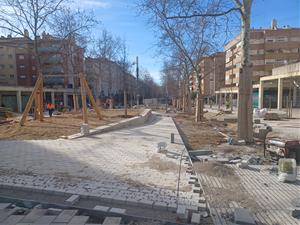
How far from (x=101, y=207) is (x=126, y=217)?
1.47 ft

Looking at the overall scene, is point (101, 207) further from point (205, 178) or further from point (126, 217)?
point (205, 178)

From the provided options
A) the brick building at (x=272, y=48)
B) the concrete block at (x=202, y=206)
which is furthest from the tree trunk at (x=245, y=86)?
the brick building at (x=272, y=48)

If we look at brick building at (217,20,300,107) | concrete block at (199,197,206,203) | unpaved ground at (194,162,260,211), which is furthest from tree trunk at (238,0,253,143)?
brick building at (217,20,300,107)

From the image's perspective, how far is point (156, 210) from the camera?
3.90 meters

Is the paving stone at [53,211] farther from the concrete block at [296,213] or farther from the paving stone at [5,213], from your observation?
the concrete block at [296,213]

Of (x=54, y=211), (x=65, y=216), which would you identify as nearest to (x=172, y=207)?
(x=65, y=216)

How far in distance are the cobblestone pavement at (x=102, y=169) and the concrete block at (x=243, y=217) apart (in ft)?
2.28

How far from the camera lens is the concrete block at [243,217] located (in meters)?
3.47

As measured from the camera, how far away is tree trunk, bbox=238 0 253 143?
9625 mm

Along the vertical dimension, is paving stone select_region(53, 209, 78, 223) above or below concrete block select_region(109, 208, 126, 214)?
below

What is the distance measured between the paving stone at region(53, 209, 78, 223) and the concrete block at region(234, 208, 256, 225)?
7.53ft

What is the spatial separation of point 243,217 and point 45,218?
2.75 metres

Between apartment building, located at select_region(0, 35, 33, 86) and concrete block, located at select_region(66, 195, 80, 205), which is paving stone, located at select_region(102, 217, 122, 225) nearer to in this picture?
concrete block, located at select_region(66, 195, 80, 205)

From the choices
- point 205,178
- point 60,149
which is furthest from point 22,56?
point 205,178
